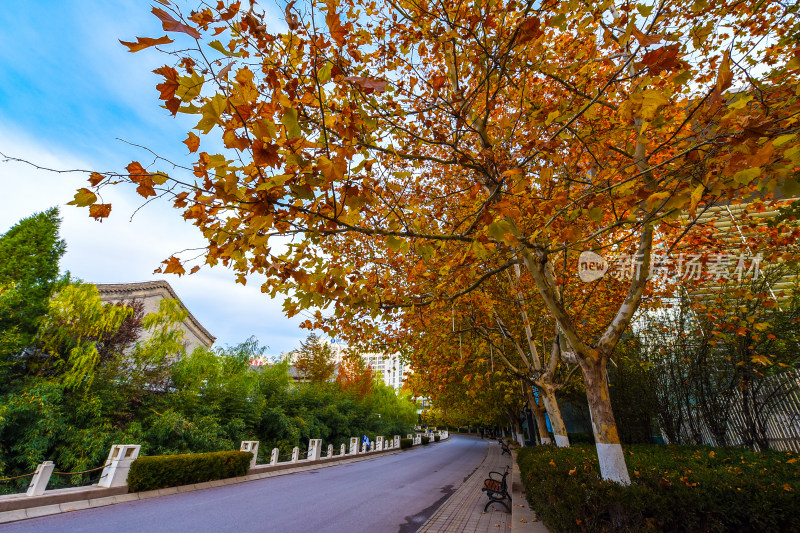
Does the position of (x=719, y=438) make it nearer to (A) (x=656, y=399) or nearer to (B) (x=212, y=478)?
(A) (x=656, y=399)

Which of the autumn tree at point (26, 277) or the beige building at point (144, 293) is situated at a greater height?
the beige building at point (144, 293)

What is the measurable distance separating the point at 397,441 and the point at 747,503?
32388 mm

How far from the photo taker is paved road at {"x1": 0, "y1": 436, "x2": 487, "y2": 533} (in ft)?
23.1

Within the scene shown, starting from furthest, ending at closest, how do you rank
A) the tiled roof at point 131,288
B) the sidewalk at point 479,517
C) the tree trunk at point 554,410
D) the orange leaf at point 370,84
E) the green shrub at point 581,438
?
the tiled roof at point 131,288, the green shrub at point 581,438, the tree trunk at point 554,410, the sidewalk at point 479,517, the orange leaf at point 370,84

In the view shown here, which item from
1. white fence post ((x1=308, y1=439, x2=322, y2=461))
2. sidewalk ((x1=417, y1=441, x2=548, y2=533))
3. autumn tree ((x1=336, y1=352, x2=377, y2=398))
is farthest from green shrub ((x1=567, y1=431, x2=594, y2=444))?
autumn tree ((x1=336, y1=352, x2=377, y2=398))

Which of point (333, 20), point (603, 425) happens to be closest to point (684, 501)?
point (603, 425)

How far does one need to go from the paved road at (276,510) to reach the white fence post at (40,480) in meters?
0.95

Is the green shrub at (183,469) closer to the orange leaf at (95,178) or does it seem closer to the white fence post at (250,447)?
the white fence post at (250,447)

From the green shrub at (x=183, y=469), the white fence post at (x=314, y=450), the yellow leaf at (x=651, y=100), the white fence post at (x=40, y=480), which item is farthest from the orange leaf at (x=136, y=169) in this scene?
the white fence post at (x=314, y=450)

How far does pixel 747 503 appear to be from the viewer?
371cm

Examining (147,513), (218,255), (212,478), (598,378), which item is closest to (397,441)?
(212,478)

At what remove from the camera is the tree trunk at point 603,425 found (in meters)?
4.69

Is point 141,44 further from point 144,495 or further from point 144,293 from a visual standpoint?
point 144,293

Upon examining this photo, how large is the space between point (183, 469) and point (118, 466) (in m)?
2.02
